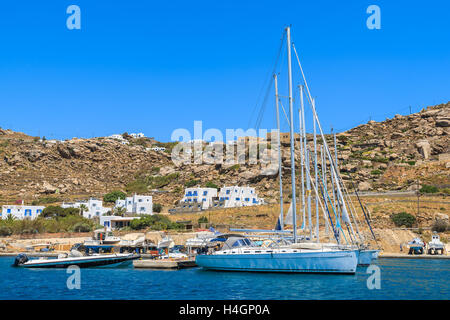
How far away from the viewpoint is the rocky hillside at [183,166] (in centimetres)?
10288

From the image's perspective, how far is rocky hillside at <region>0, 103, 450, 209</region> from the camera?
10288cm

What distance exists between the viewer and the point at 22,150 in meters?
133

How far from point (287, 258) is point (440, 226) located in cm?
4091

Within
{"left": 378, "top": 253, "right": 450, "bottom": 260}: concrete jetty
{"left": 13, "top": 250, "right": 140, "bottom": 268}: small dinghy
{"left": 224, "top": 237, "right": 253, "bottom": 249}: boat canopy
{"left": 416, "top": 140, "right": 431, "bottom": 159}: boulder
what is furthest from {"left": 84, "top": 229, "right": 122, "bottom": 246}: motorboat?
{"left": 416, "top": 140, "right": 431, "bottom": 159}: boulder

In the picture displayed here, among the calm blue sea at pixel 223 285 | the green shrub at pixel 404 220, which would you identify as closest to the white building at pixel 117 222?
the green shrub at pixel 404 220

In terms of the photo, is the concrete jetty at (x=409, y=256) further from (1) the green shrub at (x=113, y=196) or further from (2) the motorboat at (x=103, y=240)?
(1) the green shrub at (x=113, y=196)

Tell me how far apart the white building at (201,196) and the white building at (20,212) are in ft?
102

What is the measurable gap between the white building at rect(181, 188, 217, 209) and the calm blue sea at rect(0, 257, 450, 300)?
62.5 metres

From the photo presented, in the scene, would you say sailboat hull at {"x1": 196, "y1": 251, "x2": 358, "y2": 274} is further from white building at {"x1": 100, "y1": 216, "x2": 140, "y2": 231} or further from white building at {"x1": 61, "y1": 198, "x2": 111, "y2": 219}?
white building at {"x1": 61, "y1": 198, "x2": 111, "y2": 219}

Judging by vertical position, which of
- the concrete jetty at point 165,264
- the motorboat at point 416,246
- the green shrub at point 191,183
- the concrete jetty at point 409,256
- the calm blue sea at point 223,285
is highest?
the green shrub at point 191,183

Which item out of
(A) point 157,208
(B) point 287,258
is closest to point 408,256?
(B) point 287,258

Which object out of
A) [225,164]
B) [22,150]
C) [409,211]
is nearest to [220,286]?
[409,211]
